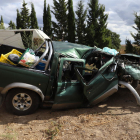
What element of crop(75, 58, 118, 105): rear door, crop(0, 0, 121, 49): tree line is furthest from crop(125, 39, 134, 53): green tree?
crop(75, 58, 118, 105): rear door

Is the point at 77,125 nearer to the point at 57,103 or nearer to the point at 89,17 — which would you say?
the point at 57,103

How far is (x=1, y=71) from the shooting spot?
371 centimetres

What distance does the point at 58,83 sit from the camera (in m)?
3.95

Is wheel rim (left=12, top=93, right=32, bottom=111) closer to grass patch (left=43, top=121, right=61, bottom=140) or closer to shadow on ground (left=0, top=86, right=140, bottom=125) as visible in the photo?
shadow on ground (left=0, top=86, right=140, bottom=125)

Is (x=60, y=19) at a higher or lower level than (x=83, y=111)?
higher

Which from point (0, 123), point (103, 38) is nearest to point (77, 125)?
point (0, 123)

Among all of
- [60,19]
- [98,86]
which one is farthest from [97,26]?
[98,86]

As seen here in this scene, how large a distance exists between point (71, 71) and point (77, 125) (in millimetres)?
1399

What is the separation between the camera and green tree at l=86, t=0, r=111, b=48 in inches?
752

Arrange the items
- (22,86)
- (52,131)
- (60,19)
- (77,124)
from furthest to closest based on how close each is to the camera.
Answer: (60,19), (22,86), (77,124), (52,131)

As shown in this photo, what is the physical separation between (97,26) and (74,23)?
13.5ft

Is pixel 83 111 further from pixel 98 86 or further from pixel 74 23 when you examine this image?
pixel 74 23

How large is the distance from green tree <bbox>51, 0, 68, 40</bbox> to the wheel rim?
73.0ft

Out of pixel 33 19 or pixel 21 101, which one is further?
pixel 33 19
